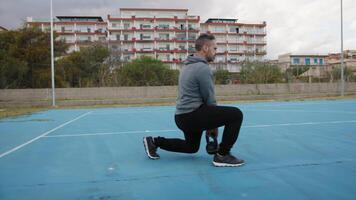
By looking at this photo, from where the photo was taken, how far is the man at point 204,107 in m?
3.90

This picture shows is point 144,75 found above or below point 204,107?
above

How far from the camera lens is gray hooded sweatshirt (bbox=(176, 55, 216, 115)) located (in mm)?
3871

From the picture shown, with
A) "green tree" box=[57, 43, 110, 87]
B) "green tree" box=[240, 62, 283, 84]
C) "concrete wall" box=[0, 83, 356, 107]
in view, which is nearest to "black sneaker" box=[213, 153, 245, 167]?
"concrete wall" box=[0, 83, 356, 107]

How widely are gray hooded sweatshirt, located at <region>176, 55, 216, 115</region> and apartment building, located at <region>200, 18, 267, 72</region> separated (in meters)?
74.9

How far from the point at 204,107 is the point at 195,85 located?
27 centimetres

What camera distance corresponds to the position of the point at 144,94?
25.4 meters

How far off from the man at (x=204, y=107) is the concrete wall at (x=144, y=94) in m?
18.5

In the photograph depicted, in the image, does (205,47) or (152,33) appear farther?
(152,33)

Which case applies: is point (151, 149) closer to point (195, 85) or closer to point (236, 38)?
point (195, 85)

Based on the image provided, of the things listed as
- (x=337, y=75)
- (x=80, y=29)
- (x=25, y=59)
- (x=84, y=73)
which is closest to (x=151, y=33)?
(x=80, y=29)

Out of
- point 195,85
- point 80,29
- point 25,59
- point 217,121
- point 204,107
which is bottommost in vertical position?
point 217,121

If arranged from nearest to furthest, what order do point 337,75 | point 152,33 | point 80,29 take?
point 337,75, point 152,33, point 80,29

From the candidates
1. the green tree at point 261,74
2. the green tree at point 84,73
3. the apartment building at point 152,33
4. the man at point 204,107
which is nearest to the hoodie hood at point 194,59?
the man at point 204,107

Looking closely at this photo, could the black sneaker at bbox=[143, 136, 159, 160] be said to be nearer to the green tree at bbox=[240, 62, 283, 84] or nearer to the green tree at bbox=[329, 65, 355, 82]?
the green tree at bbox=[240, 62, 283, 84]
